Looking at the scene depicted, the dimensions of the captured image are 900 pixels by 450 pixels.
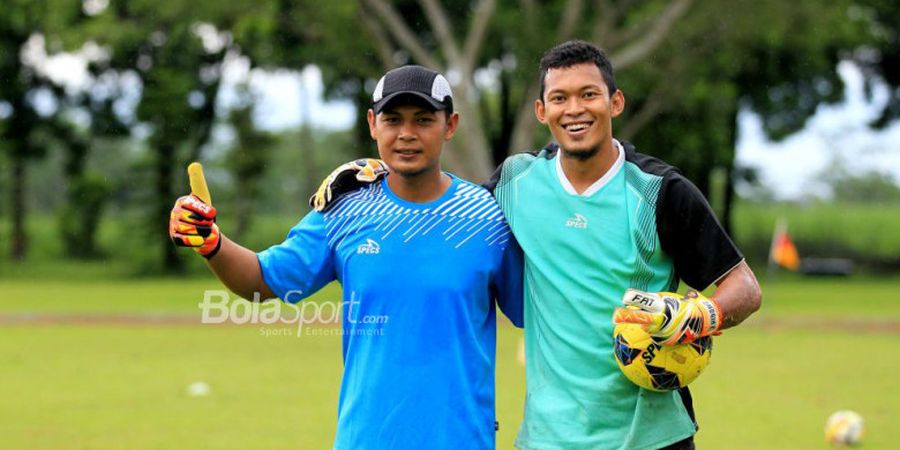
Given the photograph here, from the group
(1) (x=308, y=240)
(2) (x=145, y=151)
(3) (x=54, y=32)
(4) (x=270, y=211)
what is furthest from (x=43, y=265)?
(1) (x=308, y=240)

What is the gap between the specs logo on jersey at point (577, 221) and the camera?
4.70 metres

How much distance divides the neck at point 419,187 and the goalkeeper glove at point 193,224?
73cm

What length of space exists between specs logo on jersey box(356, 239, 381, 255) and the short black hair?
907 millimetres

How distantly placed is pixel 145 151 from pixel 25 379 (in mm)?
28700

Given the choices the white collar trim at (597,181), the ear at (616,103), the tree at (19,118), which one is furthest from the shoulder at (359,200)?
the tree at (19,118)

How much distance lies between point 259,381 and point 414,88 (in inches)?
368

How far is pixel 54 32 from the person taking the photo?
27172mm

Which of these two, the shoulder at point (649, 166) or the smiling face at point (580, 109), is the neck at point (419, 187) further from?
the shoulder at point (649, 166)

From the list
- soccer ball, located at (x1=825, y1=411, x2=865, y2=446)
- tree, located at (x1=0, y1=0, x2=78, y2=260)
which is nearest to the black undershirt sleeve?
soccer ball, located at (x1=825, y1=411, x2=865, y2=446)

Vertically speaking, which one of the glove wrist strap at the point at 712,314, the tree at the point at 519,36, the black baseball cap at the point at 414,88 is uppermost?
the tree at the point at 519,36

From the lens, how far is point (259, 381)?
1348 centimetres

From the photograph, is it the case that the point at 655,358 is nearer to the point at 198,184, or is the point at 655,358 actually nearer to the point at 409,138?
the point at 409,138

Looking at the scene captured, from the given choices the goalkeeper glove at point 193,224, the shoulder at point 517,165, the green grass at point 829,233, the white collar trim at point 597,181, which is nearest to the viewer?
the goalkeeper glove at point 193,224

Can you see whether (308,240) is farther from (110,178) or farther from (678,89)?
(110,178)
